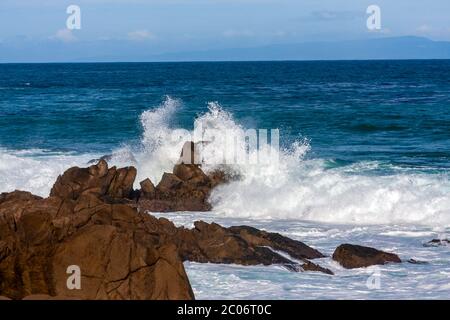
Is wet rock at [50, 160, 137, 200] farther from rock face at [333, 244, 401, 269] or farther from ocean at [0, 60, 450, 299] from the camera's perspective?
rock face at [333, 244, 401, 269]

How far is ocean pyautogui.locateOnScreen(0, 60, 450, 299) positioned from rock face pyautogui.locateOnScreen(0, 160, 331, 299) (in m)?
0.56

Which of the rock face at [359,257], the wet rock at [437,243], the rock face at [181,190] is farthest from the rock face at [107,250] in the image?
the rock face at [181,190]

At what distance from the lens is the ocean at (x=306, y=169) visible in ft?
44.2

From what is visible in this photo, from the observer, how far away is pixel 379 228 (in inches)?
724

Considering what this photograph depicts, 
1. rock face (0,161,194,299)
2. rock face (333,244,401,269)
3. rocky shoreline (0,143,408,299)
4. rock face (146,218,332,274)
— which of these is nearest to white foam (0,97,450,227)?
rocky shoreline (0,143,408,299)

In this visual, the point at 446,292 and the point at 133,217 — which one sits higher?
the point at 133,217

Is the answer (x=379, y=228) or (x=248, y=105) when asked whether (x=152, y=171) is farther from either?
(x=248, y=105)

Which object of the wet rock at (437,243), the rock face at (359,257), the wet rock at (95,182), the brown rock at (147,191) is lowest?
the wet rock at (437,243)

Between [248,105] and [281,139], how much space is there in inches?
551

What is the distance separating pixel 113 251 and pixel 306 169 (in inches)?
543

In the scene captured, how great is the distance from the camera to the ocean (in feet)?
44.2

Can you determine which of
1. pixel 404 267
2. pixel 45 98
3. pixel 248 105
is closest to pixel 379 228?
pixel 404 267

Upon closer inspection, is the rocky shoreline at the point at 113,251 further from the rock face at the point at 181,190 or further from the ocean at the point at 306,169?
the rock face at the point at 181,190

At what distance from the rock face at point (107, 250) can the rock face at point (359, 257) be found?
0.51 meters
